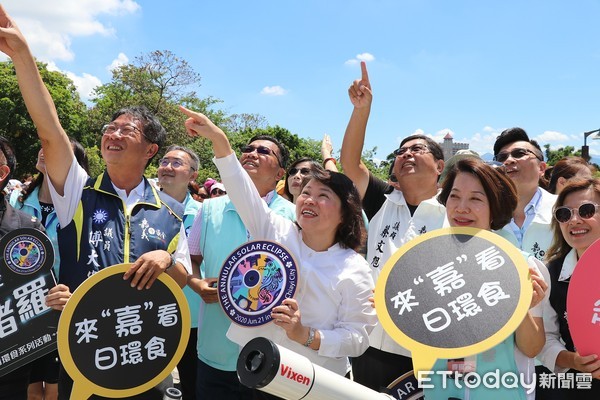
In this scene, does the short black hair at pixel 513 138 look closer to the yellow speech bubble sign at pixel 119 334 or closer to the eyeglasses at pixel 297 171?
the eyeglasses at pixel 297 171

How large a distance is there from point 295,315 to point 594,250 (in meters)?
1.33

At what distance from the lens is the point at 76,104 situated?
34500 mm

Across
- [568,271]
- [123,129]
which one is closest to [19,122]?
[123,129]

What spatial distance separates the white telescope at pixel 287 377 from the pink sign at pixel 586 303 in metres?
1.14

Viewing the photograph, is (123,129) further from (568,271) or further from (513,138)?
(513,138)

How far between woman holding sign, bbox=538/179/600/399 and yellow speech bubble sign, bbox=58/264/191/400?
1843mm

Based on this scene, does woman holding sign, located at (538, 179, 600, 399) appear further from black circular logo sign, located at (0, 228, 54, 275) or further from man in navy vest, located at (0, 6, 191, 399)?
black circular logo sign, located at (0, 228, 54, 275)

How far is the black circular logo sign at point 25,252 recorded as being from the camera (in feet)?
8.23

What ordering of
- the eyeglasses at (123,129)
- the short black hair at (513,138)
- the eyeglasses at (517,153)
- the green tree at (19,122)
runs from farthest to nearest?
the green tree at (19,122) < the short black hair at (513,138) < the eyeglasses at (517,153) < the eyeglasses at (123,129)

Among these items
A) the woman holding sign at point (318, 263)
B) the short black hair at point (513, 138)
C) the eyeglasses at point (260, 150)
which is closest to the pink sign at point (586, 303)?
the woman holding sign at point (318, 263)

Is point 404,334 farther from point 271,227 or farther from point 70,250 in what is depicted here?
point 70,250

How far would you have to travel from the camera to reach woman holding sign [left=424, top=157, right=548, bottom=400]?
6.95ft

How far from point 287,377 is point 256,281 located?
106 cm

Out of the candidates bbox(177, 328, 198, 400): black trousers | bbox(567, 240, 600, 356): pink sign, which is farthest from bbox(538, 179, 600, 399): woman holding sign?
bbox(177, 328, 198, 400): black trousers
